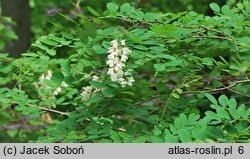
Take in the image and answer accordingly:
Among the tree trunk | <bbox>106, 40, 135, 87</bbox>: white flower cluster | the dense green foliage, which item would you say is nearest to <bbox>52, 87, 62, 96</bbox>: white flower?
the dense green foliage

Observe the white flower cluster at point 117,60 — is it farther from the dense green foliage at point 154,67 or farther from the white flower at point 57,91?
the white flower at point 57,91

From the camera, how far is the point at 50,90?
2.96 metres

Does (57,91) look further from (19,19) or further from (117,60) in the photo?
(19,19)

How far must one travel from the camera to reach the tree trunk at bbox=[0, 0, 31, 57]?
5609 mm

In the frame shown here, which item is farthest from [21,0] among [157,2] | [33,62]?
[33,62]

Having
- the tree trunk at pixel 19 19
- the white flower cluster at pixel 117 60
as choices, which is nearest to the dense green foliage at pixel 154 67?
the white flower cluster at pixel 117 60

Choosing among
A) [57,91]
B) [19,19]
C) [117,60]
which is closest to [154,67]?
[117,60]

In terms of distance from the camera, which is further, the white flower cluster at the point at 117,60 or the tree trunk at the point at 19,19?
the tree trunk at the point at 19,19

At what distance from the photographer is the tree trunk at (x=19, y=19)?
5609mm

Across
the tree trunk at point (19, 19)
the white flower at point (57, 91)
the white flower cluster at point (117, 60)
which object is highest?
the tree trunk at point (19, 19)

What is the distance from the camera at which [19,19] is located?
5.73m

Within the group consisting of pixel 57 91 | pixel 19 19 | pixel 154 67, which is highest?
pixel 19 19

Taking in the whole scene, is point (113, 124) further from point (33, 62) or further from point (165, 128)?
point (33, 62)

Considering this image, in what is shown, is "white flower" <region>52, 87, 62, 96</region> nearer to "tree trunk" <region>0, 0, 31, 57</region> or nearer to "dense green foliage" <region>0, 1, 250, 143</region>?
"dense green foliage" <region>0, 1, 250, 143</region>
